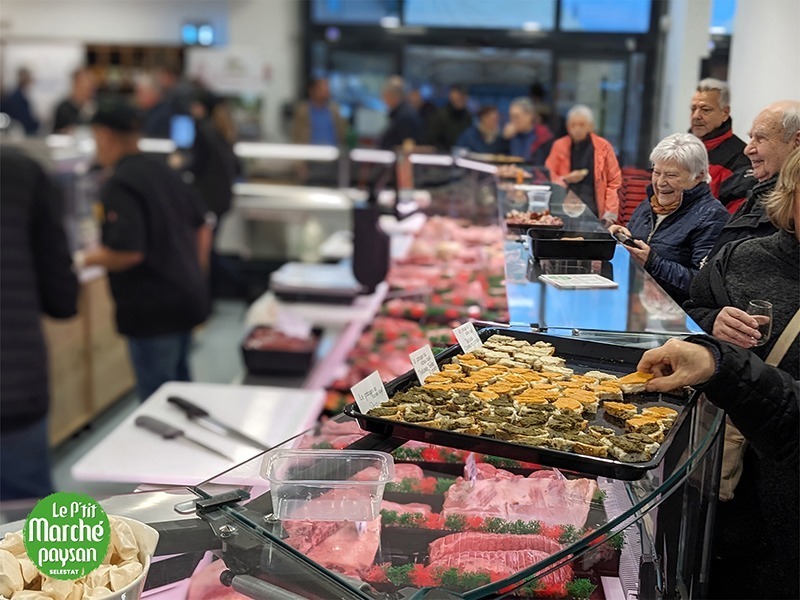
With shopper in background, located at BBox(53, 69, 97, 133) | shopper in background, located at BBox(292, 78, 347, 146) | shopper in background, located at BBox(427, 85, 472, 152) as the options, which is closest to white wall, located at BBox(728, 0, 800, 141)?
shopper in background, located at BBox(427, 85, 472, 152)

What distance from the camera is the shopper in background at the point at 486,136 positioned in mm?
3584

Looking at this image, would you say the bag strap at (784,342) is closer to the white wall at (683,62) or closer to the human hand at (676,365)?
the human hand at (676,365)

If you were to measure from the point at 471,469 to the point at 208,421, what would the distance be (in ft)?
5.24

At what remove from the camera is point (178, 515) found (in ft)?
4.24

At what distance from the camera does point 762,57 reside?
5.11 ft

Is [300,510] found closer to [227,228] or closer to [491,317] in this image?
[491,317]

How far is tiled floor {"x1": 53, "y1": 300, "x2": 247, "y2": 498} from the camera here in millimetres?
4324

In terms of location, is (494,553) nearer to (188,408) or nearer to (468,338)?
(468,338)

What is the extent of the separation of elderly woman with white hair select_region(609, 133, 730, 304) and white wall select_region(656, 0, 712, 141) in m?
0.17

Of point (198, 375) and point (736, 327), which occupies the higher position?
point (736, 327)

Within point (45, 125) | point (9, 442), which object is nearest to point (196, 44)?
point (45, 125)

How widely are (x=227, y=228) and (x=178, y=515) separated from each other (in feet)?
25.2

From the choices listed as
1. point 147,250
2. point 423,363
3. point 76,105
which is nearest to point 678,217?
point 423,363

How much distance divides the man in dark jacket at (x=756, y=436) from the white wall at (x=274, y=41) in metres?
9.63
